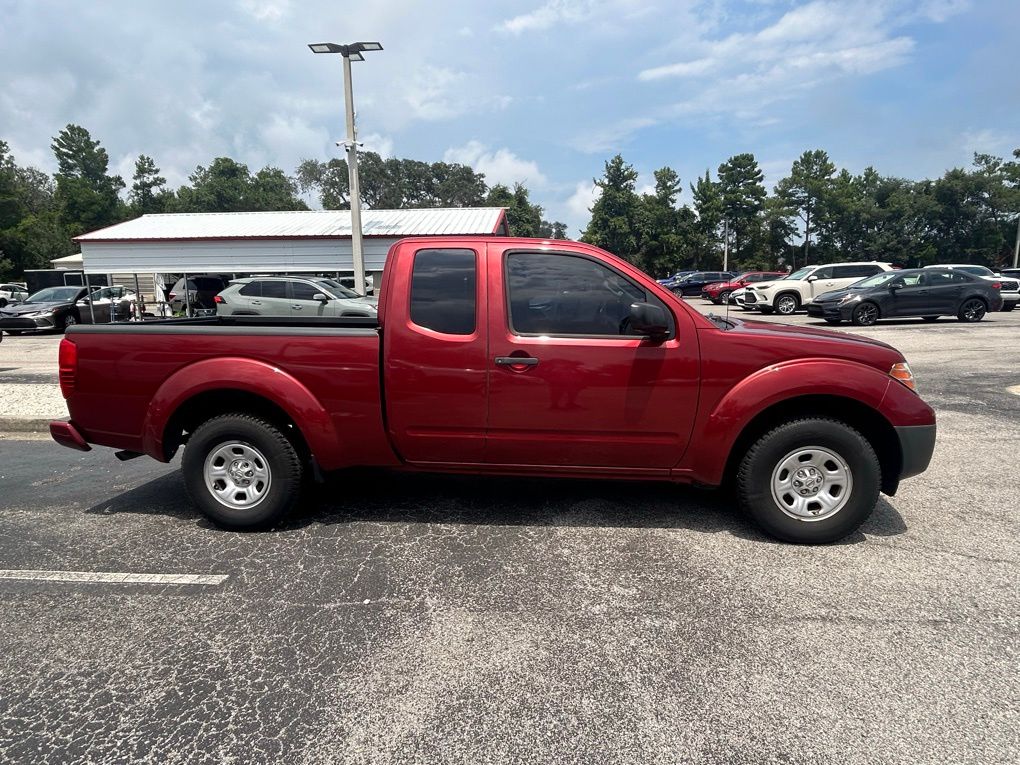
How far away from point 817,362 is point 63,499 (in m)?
5.54

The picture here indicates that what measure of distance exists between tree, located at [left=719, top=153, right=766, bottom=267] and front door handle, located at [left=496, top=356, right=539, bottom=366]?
176ft

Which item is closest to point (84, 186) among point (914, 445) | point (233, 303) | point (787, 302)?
point (233, 303)

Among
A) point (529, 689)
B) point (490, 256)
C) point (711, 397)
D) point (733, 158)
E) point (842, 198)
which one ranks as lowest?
point (529, 689)

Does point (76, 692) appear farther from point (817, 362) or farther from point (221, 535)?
point (817, 362)

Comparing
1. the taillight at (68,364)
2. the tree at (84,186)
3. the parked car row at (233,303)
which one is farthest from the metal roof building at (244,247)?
the tree at (84,186)

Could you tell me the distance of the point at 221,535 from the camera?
3.94 metres

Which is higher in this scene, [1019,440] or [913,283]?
[913,283]

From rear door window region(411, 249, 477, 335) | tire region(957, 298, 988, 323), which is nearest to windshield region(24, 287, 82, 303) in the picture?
rear door window region(411, 249, 477, 335)

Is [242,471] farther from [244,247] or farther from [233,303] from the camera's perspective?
[244,247]

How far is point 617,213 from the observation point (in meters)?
52.7

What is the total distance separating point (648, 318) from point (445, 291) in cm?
126

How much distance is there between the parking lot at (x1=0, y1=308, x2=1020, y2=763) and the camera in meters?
2.19

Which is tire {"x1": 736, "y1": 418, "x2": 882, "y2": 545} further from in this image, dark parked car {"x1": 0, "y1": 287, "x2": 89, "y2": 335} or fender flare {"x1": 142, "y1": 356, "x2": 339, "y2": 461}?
dark parked car {"x1": 0, "y1": 287, "x2": 89, "y2": 335}

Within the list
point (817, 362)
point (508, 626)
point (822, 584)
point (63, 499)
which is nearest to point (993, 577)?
point (822, 584)
